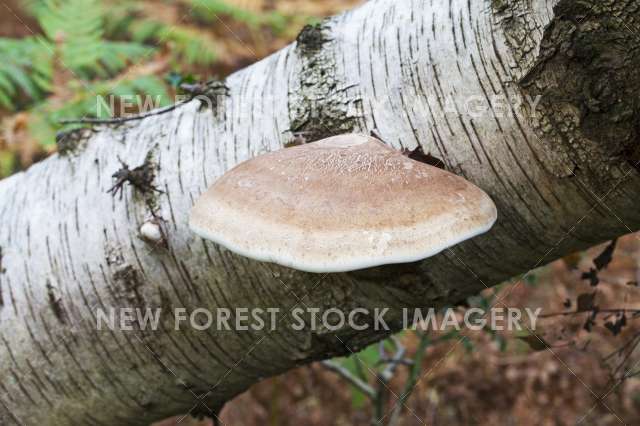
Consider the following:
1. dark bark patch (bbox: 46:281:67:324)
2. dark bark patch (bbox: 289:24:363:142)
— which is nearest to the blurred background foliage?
dark bark patch (bbox: 289:24:363:142)

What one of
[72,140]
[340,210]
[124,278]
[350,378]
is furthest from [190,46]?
[340,210]

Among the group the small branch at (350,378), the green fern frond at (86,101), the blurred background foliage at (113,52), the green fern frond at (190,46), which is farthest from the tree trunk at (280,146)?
the green fern frond at (190,46)

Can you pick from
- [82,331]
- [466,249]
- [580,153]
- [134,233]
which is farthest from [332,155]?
[82,331]

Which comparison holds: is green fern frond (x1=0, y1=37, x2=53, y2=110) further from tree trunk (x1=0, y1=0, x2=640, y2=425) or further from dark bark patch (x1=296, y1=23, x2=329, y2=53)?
dark bark patch (x1=296, y1=23, x2=329, y2=53)

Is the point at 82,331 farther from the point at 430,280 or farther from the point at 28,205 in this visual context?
the point at 430,280

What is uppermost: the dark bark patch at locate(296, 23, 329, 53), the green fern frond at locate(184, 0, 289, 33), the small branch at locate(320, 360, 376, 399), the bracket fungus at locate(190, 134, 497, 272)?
the green fern frond at locate(184, 0, 289, 33)

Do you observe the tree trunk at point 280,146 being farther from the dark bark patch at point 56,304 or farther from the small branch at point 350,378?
the small branch at point 350,378
